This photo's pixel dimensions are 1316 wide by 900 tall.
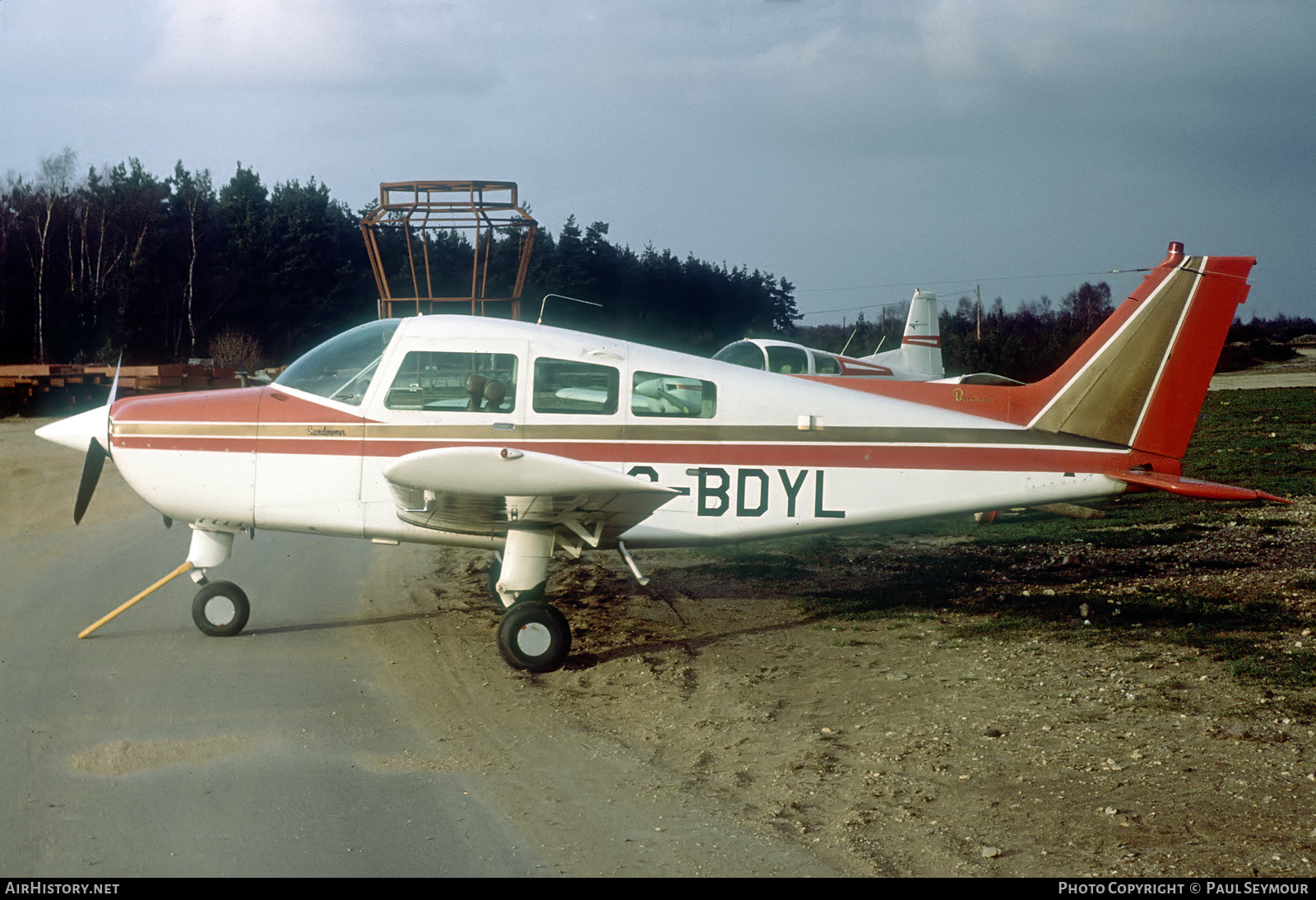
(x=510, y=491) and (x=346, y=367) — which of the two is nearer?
(x=510, y=491)

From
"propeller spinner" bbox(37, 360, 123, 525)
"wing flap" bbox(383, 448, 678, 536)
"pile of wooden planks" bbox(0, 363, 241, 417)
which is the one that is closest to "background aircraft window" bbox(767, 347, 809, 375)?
"wing flap" bbox(383, 448, 678, 536)

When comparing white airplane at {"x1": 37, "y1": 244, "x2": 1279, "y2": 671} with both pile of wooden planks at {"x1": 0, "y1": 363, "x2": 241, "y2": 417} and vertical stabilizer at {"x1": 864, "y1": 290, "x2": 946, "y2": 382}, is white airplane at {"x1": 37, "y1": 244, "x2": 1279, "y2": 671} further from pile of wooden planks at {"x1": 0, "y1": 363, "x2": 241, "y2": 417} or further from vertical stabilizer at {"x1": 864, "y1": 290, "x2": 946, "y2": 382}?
pile of wooden planks at {"x1": 0, "y1": 363, "x2": 241, "y2": 417}

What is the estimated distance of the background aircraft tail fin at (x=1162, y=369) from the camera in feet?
26.2

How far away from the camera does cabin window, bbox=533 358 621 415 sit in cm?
739

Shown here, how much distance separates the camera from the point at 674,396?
7.57 m

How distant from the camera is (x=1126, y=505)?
1380cm

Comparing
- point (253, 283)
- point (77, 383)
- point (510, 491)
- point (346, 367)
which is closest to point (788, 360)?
point (346, 367)

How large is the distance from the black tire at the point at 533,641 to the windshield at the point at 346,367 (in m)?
1.99

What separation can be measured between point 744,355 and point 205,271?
38592mm

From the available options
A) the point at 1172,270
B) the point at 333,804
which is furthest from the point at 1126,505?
the point at 333,804

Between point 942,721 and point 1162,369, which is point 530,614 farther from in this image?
point 1162,369

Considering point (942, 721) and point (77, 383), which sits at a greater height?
point (77, 383)

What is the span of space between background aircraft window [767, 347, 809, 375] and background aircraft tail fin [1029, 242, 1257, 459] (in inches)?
347
